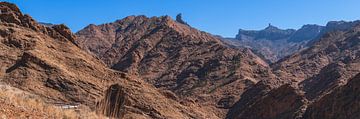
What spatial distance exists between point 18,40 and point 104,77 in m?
8.14

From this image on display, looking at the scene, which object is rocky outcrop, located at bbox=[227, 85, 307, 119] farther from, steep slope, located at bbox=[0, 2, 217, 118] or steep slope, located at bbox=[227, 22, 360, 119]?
steep slope, located at bbox=[0, 2, 217, 118]

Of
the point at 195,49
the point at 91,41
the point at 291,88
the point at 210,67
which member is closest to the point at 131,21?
the point at 91,41

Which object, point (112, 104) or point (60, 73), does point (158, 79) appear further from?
point (112, 104)

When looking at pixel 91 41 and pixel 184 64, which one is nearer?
pixel 184 64

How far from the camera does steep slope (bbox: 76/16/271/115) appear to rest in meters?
78.8

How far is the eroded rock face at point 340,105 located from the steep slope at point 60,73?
11463mm

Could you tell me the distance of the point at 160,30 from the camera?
4579 inches

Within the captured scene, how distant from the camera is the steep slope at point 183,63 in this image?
78812 millimetres

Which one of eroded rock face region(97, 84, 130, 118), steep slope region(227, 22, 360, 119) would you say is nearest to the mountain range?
eroded rock face region(97, 84, 130, 118)

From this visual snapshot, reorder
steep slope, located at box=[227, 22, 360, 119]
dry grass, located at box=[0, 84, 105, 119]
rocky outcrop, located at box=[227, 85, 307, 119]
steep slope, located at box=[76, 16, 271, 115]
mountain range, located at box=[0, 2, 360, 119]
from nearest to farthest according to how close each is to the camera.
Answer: dry grass, located at box=[0, 84, 105, 119] < mountain range, located at box=[0, 2, 360, 119] < steep slope, located at box=[227, 22, 360, 119] < rocky outcrop, located at box=[227, 85, 307, 119] < steep slope, located at box=[76, 16, 271, 115]

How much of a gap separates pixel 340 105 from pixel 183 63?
51745 millimetres

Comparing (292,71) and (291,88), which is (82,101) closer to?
(291,88)

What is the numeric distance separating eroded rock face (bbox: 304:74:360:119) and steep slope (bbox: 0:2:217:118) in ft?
37.6

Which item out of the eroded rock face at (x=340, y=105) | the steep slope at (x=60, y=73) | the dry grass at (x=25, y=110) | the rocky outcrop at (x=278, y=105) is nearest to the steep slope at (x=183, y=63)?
the rocky outcrop at (x=278, y=105)
